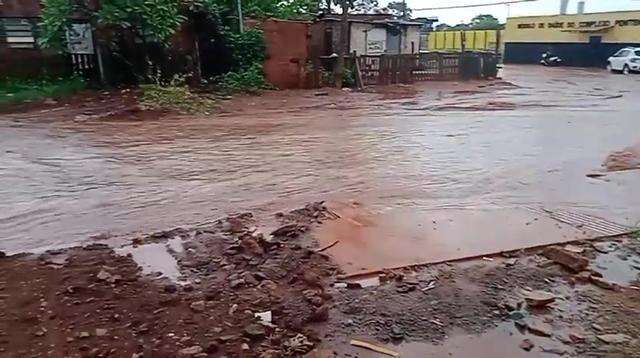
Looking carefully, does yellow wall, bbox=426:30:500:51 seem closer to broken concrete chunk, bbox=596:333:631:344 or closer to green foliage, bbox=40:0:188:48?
green foliage, bbox=40:0:188:48

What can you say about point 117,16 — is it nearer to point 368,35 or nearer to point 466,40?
point 368,35

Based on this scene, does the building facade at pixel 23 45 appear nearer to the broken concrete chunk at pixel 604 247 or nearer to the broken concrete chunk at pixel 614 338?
the broken concrete chunk at pixel 604 247

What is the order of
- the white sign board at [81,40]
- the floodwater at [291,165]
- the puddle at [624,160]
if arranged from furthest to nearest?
the white sign board at [81,40] → the puddle at [624,160] → the floodwater at [291,165]

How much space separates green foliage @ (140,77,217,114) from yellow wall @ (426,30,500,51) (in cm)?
2809

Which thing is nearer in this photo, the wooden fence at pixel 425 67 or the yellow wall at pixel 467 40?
the wooden fence at pixel 425 67

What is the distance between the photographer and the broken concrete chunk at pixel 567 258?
13.8 ft

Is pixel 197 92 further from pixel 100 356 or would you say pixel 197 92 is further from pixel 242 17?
pixel 100 356

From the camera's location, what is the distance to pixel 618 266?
4.33 m

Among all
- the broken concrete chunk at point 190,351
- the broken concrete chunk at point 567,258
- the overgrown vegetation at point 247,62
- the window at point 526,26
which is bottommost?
the broken concrete chunk at point 567,258

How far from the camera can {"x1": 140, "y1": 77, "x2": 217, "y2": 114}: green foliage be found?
46.0 ft

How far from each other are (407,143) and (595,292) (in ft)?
21.1

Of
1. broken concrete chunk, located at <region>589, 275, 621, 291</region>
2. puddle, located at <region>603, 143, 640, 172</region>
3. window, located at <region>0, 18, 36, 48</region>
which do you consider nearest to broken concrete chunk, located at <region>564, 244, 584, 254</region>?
broken concrete chunk, located at <region>589, 275, 621, 291</region>

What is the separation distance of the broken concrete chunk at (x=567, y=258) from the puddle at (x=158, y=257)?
9.51 ft

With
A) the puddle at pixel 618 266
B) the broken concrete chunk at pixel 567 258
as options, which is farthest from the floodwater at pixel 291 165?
the broken concrete chunk at pixel 567 258
